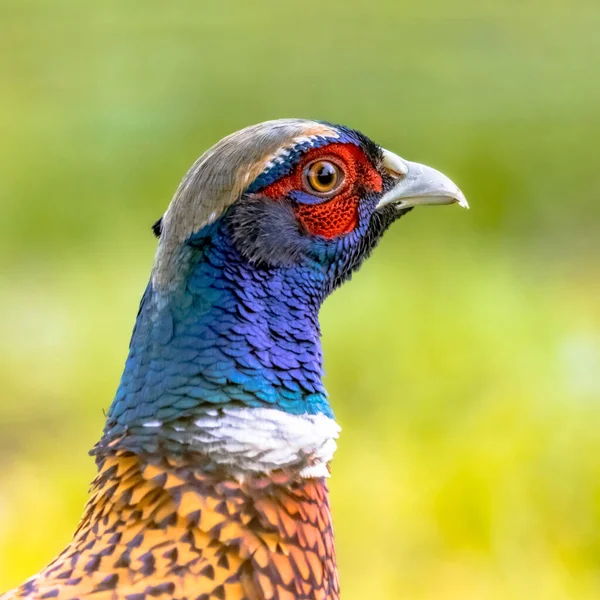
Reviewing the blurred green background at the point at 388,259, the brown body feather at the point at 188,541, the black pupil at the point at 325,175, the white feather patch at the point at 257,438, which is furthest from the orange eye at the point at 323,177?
the blurred green background at the point at 388,259

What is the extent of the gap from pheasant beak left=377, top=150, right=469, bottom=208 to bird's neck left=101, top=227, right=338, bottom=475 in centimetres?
49

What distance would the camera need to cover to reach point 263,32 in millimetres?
8078

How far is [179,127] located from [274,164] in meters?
5.64

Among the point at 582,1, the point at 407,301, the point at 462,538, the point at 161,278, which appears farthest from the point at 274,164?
the point at 582,1

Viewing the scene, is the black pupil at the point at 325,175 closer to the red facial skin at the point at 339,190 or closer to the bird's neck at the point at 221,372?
the red facial skin at the point at 339,190

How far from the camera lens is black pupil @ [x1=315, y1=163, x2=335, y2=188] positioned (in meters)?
2.48

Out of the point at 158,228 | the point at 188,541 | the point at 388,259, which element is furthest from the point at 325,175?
the point at 388,259

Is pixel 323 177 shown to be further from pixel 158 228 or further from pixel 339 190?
pixel 158 228

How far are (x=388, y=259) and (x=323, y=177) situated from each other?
4804mm

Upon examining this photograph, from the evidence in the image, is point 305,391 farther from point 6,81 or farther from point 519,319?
point 6,81

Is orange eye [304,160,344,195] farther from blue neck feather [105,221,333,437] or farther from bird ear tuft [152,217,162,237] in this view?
bird ear tuft [152,217,162,237]

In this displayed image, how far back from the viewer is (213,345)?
7.41ft

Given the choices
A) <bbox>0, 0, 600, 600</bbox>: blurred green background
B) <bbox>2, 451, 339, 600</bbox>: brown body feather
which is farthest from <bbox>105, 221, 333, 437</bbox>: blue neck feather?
<bbox>0, 0, 600, 600</bbox>: blurred green background

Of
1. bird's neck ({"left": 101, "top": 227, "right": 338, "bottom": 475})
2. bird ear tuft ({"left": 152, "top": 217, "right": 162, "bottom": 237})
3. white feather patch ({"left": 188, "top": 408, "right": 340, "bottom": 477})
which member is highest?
bird ear tuft ({"left": 152, "top": 217, "right": 162, "bottom": 237})
